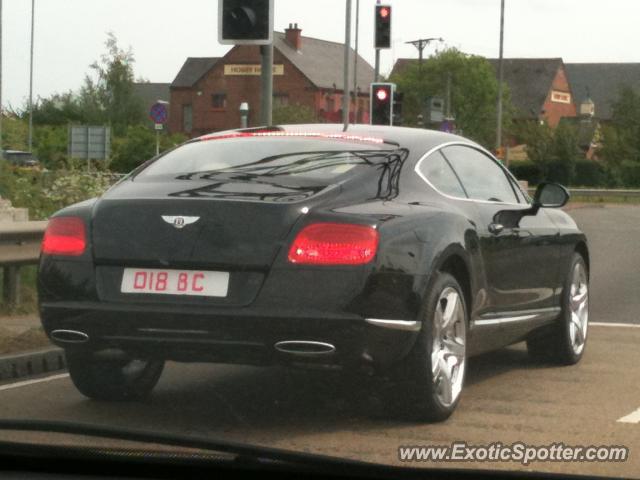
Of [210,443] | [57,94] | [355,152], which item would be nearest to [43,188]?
[355,152]

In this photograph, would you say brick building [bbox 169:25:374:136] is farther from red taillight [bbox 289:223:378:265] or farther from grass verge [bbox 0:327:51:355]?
red taillight [bbox 289:223:378:265]

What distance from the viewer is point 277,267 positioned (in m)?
6.09

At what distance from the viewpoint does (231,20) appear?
486 inches

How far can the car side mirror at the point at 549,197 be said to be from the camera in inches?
338

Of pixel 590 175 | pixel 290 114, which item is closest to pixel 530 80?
pixel 290 114

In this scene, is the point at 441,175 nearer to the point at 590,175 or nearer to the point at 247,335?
the point at 247,335

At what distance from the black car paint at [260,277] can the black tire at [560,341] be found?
2065mm

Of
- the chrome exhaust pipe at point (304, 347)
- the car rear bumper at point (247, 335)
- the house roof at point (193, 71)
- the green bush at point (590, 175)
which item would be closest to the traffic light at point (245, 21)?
the car rear bumper at point (247, 335)

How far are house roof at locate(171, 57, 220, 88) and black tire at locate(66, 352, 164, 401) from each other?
10236 cm

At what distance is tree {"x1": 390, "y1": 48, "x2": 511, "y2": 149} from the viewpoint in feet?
373

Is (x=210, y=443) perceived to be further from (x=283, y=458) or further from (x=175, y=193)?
(x=175, y=193)

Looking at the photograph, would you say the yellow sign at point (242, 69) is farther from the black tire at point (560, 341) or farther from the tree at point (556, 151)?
the black tire at point (560, 341)

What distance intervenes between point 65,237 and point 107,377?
962 mm

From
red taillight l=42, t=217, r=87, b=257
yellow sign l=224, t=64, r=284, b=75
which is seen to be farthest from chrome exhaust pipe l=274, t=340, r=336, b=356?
yellow sign l=224, t=64, r=284, b=75
